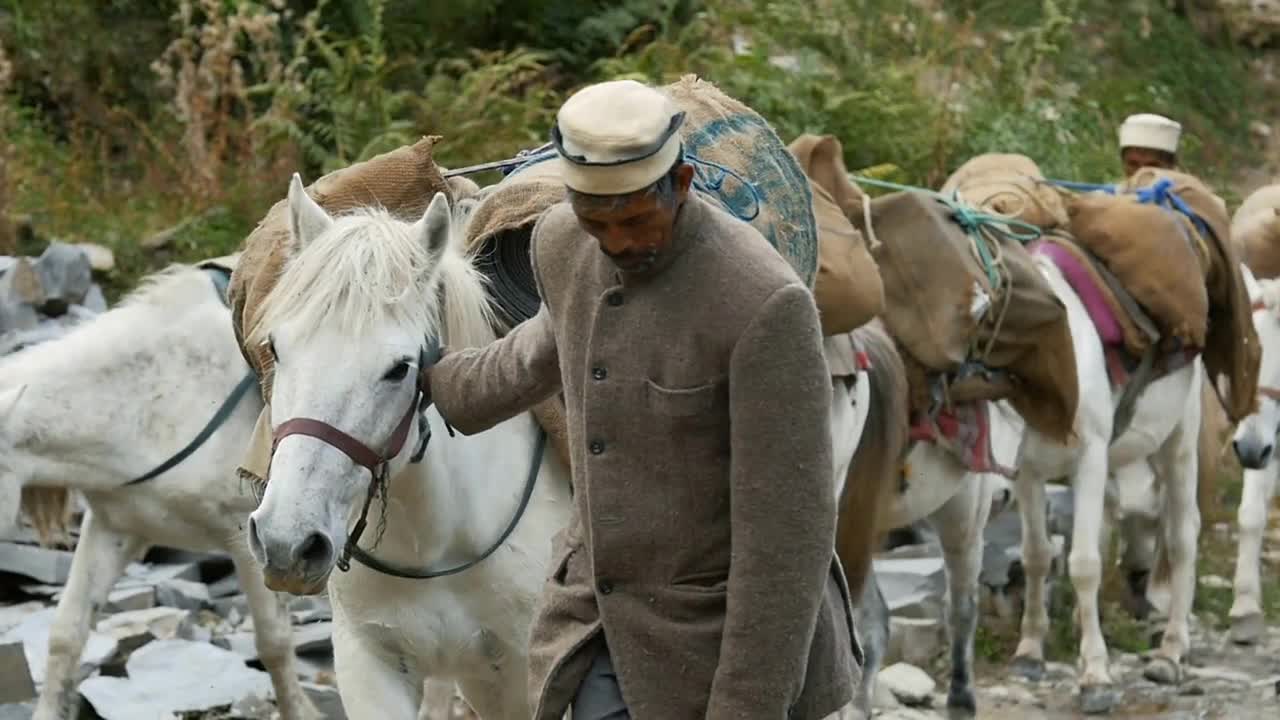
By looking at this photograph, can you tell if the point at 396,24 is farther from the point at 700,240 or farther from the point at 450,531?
the point at 700,240

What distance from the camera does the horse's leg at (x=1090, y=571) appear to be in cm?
855

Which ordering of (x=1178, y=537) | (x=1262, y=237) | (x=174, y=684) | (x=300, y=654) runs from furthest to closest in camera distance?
(x=1262, y=237), (x=1178, y=537), (x=300, y=654), (x=174, y=684)

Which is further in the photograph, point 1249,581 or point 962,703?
point 1249,581

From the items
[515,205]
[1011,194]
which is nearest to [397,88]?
[1011,194]

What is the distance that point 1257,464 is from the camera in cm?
995

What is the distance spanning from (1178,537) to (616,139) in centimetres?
712

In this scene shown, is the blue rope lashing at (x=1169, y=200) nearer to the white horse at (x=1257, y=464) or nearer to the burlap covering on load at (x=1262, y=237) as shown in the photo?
the white horse at (x=1257, y=464)

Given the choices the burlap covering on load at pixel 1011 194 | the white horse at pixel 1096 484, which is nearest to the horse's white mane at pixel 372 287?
the white horse at pixel 1096 484

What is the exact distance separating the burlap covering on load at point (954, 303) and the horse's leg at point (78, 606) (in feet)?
9.49

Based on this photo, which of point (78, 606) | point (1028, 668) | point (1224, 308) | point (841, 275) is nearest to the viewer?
point (841, 275)

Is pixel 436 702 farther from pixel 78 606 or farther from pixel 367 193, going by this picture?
pixel 367 193

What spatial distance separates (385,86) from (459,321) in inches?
345

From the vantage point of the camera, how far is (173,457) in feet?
22.4

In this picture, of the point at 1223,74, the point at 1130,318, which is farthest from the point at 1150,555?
the point at 1223,74
